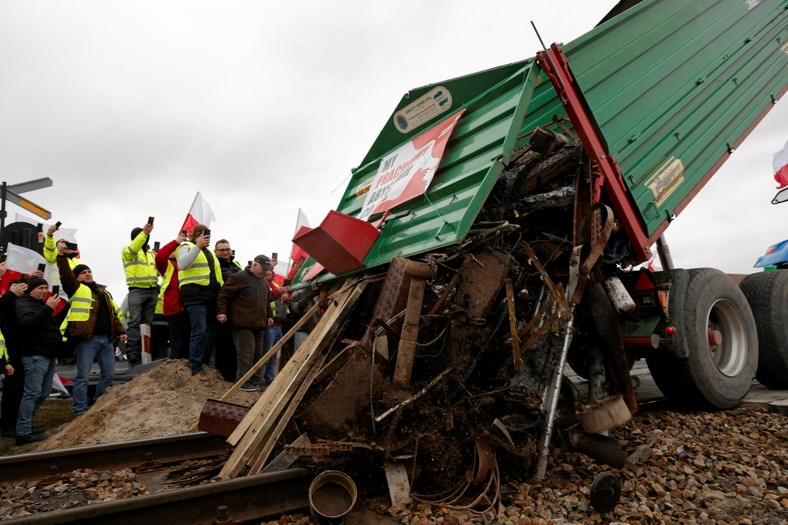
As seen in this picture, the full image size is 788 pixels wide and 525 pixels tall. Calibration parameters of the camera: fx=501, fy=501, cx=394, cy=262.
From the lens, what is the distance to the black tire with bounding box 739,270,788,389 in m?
4.37

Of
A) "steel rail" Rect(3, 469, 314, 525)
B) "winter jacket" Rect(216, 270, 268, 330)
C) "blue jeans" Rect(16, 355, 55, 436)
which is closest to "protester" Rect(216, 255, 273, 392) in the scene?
"winter jacket" Rect(216, 270, 268, 330)

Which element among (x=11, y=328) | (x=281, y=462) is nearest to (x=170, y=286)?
(x=11, y=328)

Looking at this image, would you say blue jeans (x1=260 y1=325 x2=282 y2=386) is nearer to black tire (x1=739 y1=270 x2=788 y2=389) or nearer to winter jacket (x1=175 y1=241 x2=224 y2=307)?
winter jacket (x1=175 y1=241 x2=224 y2=307)

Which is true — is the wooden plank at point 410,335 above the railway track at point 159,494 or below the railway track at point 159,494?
above

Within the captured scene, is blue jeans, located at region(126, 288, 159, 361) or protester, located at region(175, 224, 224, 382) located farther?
blue jeans, located at region(126, 288, 159, 361)

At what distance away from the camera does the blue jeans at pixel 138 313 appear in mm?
6707

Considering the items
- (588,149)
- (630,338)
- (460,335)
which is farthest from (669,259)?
(460,335)

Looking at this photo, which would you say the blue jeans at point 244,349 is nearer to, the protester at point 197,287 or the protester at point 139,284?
the protester at point 197,287

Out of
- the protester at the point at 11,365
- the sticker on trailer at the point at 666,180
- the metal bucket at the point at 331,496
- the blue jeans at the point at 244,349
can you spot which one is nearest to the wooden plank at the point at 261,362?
the metal bucket at the point at 331,496

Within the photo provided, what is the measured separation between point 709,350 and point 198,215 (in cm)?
561

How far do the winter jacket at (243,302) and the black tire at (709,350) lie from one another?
4004mm

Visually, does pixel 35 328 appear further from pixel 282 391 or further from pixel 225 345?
pixel 282 391

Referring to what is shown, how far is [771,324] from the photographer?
4.37m

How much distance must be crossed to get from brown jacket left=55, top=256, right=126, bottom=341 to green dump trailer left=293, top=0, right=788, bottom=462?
259cm
